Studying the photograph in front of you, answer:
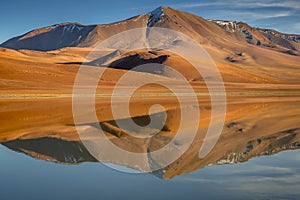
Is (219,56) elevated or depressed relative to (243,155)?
elevated

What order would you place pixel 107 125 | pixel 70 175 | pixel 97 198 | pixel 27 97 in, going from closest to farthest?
1. pixel 97 198
2. pixel 70 175
3. pixel 107 125
4. pixel 27 97

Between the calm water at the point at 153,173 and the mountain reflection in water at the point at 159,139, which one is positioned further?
the mountain reflection in water at the point at 159,139

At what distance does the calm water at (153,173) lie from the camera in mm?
10812

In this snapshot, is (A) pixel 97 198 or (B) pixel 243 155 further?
(B) pixel 243 155

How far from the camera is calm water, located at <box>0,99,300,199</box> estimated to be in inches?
426

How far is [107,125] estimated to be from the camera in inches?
966

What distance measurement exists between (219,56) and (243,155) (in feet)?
561

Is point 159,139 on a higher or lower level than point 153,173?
higher

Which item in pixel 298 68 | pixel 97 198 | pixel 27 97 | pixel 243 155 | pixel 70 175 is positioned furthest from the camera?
pixel 298 68

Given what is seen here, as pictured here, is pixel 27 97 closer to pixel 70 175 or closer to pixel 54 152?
pixel 54 152

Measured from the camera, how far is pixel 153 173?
1295 centimetres

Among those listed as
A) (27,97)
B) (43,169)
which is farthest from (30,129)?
(27,97)

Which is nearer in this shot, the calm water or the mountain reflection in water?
the calm water

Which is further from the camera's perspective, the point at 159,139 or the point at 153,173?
the point at 159,139
